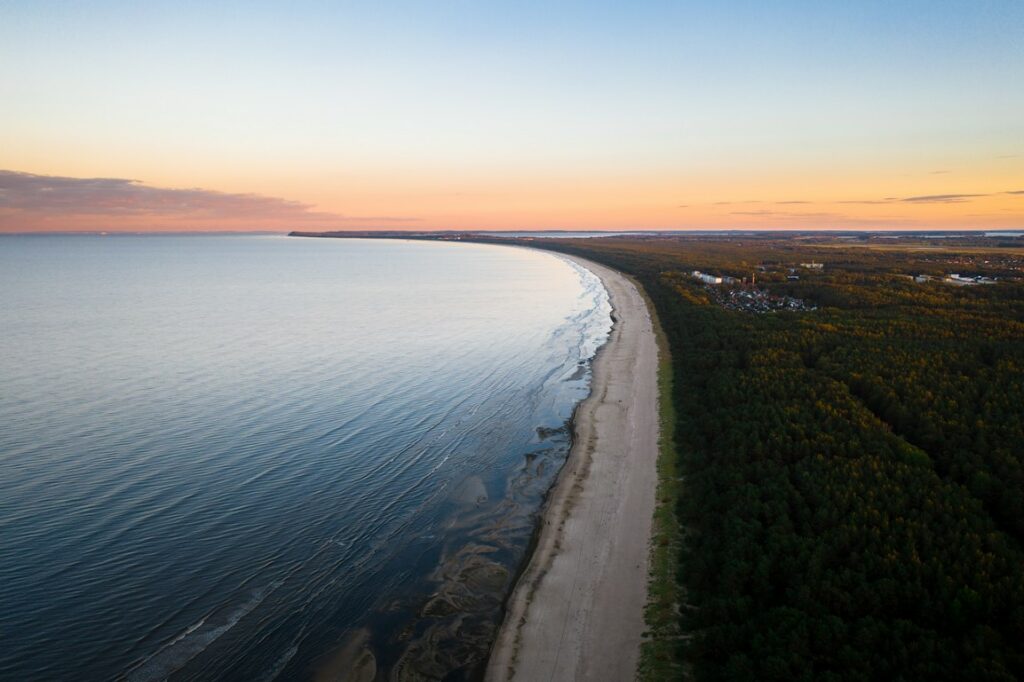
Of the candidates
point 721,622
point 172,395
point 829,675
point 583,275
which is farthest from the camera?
point 583,275

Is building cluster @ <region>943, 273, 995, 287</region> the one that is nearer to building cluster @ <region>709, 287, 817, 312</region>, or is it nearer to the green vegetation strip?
building cluster @ <region>709, 287, 817, 312</region>

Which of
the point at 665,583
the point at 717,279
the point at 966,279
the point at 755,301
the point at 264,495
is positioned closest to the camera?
the point at 665,583

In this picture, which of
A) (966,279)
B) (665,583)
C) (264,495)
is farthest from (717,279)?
(264,495)

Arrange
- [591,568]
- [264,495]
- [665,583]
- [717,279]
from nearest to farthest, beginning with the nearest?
[665,583]
[591,568]
[264,495]
[717,279]

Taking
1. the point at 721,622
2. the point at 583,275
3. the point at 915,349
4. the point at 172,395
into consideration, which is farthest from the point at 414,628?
the point at 583,275

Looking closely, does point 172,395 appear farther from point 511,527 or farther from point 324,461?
point 511,527

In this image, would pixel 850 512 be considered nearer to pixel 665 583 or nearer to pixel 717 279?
pixel 665 583

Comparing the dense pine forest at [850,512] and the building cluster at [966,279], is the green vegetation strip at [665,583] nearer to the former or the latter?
the dense pine forest at [850,512]
